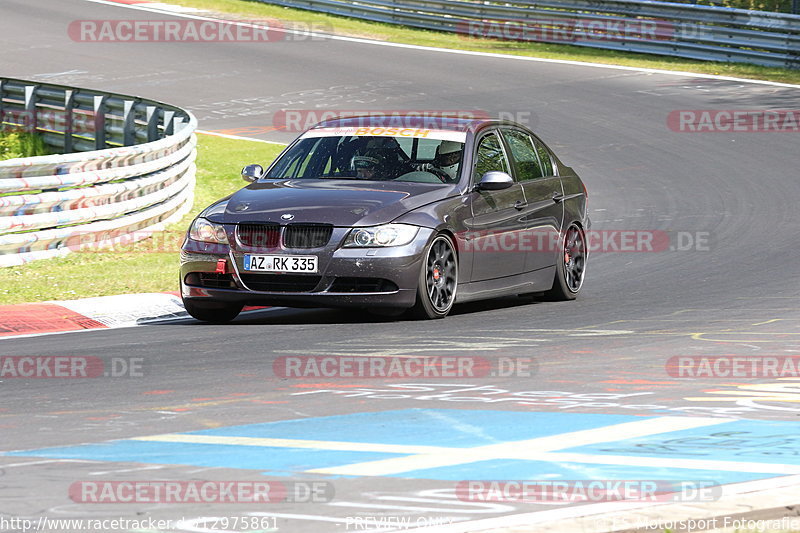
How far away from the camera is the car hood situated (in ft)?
35.1

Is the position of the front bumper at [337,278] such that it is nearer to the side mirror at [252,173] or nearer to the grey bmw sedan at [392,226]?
the grey bmw sedan at [392,226]

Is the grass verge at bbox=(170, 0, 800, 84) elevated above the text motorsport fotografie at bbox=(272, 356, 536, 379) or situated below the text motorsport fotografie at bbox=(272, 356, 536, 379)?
below

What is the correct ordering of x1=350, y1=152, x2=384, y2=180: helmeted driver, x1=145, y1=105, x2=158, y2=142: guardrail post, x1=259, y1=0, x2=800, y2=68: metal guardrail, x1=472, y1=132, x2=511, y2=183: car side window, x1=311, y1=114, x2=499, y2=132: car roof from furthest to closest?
1. x1=259, y1=0, x2=800, y2=68: metal guardrail
2. x1=145, y1=105, x2=158, y2=142: guardrail post
3. x1=311, y1=114, x2=499, y2=132: car roof
4. x1=472, y1=132, x2=511, y2=183: car side window
5. x1=350, y1=152, x2=384, y2=180: helmeted driver

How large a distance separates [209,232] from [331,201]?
95cm

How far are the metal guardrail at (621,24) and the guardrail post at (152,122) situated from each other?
1387 centimetres

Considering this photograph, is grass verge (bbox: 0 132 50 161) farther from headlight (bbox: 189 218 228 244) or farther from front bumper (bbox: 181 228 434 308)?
front bumper (bbox: 181 228 434 308)

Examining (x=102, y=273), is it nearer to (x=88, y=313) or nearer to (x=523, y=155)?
(x=88, y=313)

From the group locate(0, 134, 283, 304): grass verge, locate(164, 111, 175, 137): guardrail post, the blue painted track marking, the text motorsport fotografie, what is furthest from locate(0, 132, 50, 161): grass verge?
the blue painted track marking

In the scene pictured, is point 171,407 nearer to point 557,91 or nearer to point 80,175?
point 80,175

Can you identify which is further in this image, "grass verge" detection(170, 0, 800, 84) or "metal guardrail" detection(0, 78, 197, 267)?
"grass verge" detection(170, 0, 800, 84)

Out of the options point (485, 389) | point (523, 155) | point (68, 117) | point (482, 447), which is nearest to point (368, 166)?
point (523, 155)

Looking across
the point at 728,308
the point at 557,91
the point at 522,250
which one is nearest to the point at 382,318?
the point at 522,250


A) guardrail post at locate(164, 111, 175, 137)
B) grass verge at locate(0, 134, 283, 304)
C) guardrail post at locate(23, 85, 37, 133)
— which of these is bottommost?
guardrail post at locate(23, 85, 37, 133)

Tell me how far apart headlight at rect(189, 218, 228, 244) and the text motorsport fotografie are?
1.88m
